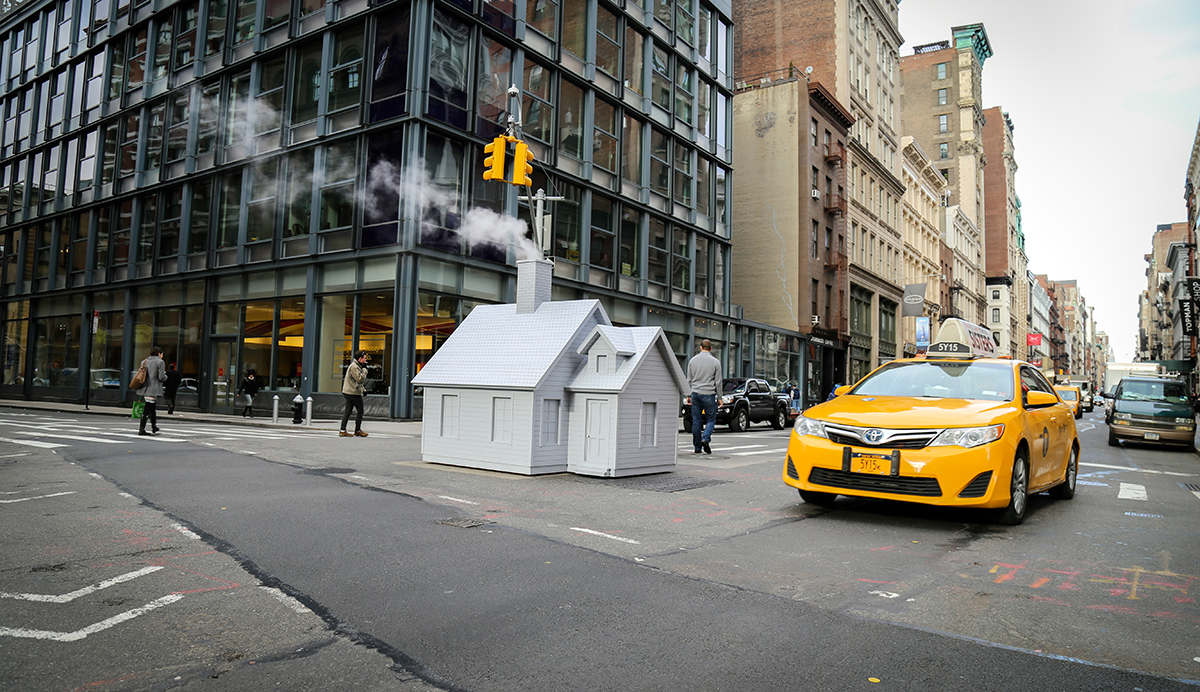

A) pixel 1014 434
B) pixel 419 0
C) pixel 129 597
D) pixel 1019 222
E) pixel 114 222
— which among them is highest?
pixel 1019 222

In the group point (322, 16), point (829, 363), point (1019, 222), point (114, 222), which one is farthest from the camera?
point (1019, 222)

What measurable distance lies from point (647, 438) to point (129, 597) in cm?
706

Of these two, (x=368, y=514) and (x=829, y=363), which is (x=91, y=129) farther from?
(x=829, y=363)

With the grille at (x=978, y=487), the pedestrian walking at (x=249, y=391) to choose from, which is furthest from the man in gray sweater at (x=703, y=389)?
the pedestrian walking at (x=249, y=391)

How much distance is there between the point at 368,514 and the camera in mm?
6781

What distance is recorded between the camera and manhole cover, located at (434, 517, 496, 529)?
21.0 feet

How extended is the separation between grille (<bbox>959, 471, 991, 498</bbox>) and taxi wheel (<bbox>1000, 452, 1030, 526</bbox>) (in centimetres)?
42

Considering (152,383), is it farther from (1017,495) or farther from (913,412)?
(1017,495)

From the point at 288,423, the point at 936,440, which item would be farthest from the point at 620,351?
the point at 288,423

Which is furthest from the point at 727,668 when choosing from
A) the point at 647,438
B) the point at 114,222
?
the point at 114,222

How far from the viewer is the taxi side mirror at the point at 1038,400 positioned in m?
7.54

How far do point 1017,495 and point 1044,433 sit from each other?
1.16 metres

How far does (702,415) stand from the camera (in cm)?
1411

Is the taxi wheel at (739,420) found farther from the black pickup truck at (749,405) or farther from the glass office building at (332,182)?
the glass office building at (332,182)
